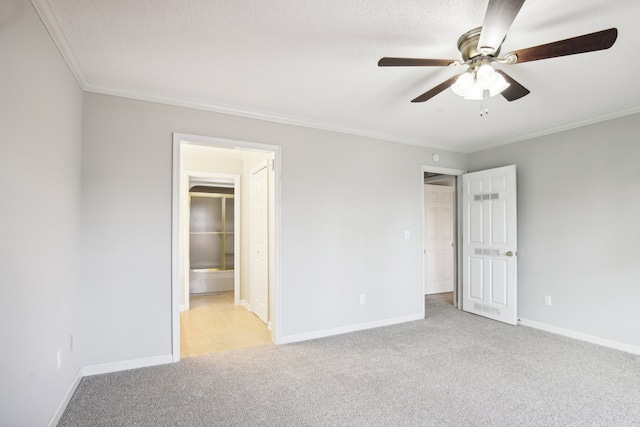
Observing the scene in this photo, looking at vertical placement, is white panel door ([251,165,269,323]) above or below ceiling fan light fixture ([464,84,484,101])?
below

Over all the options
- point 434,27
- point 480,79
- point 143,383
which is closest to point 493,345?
point 480,79

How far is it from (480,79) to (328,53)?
3.36ft

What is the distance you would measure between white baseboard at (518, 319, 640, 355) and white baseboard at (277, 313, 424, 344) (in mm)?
1358

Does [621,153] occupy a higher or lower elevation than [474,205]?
higher

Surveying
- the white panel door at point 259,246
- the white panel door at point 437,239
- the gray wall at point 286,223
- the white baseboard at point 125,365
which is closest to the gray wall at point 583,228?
the gray wall at point 286,223

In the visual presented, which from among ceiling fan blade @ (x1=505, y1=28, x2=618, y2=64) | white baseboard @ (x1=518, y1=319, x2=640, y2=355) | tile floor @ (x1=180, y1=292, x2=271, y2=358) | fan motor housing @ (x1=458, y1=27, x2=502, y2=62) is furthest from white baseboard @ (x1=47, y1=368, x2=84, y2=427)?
white baseboard @ (x1=518, y1=319, x2=640, y2=355)

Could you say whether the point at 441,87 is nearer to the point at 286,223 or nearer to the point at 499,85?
the point at 499,85

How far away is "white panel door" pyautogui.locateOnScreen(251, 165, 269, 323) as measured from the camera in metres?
4.31

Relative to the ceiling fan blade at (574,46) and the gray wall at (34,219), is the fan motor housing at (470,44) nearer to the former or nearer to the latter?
the ceiling fan blade at (574,46)

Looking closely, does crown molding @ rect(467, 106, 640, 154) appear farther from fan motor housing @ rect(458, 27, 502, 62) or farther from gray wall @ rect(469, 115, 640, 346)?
fan motor housing @ rect(458, 27, 502, 62)

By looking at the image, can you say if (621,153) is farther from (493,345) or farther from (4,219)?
(4,219)

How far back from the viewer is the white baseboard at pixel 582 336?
132 inches

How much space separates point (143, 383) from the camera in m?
2.66

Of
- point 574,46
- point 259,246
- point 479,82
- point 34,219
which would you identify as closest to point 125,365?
point 34,219
